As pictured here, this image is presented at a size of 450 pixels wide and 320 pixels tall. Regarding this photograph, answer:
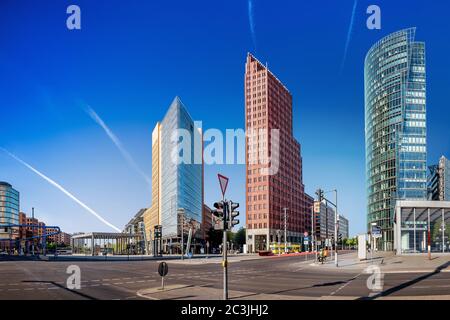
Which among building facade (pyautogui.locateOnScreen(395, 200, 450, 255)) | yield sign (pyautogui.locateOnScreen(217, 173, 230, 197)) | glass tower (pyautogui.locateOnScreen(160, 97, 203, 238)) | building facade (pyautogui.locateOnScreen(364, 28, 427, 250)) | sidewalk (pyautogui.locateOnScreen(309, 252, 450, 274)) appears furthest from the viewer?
building facade (pyautogui.locateOnScreen(364, 28, 427, 250))

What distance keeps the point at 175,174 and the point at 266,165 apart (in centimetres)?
3818

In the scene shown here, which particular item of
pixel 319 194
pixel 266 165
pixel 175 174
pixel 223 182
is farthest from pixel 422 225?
pixel 266 165

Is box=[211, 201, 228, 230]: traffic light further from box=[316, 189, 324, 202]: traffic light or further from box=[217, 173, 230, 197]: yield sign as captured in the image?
box=[316, 189, 324, 202]: traffic light

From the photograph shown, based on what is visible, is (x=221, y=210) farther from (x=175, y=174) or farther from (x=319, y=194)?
(x=175, y=174)

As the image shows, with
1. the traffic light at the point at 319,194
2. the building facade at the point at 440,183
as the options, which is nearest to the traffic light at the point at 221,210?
the traffic light at the point at 319,194

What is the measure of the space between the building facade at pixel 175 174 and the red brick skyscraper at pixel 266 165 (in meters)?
21.6

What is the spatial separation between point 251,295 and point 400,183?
5096 inches

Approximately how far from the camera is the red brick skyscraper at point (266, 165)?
150500mm

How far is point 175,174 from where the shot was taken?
421ft

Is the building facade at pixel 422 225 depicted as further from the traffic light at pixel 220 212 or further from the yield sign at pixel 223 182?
the yield sign at pixel 223 182

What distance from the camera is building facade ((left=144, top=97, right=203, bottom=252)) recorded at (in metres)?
130

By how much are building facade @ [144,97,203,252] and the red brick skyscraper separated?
2161 cm

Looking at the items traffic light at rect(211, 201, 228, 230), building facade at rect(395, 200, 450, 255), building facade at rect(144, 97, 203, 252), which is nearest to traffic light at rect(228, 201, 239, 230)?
traffic light at rect(211, 201, 228, 230)

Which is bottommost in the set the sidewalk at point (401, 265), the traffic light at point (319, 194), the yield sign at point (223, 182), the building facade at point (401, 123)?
the sidewalk at point (401, 265)
